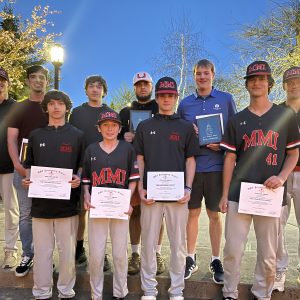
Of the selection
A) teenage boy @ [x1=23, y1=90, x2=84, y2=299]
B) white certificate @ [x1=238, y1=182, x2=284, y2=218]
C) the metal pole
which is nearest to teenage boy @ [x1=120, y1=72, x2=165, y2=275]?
teenage boy @ [x1=23, y1=90, x2=84, y2=299]

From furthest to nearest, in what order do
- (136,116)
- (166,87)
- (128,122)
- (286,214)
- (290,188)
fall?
(128,122) → (136,116) → (290,188) → (286,214) → (166,87)

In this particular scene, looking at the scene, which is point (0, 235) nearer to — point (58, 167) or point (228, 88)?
point (58, 167)

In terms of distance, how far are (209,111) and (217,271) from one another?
1877 mm

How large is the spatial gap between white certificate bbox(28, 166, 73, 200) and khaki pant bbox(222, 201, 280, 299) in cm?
174

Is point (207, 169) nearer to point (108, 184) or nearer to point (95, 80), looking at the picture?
point (108, 184)

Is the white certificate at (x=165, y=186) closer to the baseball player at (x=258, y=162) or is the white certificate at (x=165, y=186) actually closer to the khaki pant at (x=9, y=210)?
the baseball player at (x=258, y=162)

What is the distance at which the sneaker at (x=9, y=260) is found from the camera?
175 inches

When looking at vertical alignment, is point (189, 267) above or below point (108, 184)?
below

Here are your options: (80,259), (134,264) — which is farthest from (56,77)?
(134,264)

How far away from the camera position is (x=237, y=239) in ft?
12.1

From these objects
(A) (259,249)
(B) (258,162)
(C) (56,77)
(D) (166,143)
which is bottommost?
(A) (259,249)

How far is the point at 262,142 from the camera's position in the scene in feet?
11.8

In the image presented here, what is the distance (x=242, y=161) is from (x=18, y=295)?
2.97 metres

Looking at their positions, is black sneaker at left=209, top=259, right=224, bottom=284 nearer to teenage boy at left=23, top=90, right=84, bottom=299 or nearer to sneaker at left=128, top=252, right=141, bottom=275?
sneaker at left=128, top=252, right=141, bottom=275
